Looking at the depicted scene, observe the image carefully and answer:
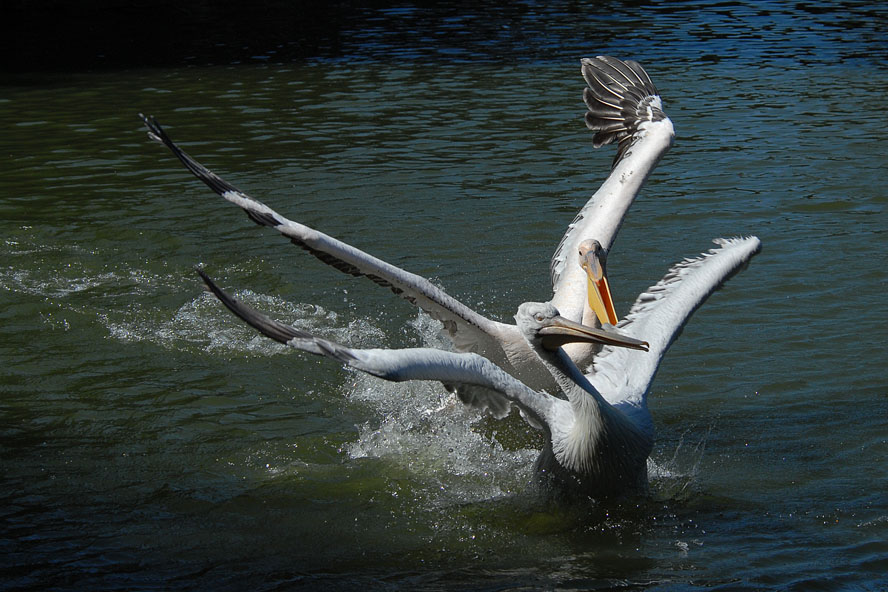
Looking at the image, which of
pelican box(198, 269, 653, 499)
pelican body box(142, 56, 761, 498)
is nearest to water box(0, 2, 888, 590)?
pelican box(198, 269, 653, 499)

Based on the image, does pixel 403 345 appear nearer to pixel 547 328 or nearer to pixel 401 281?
pixel 401 281

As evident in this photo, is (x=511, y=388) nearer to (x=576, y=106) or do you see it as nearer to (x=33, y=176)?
(x=33, y=176)

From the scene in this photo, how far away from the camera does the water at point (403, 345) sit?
5012 millimetres

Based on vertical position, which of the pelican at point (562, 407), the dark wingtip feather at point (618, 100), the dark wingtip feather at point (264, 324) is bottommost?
the pelican at point (562, 407)

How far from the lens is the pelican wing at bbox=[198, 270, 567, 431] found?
448 cm

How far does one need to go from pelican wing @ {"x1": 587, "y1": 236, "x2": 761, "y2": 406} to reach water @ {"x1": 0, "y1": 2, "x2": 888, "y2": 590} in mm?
506

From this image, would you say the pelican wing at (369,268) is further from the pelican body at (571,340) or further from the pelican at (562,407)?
the pelican at (562,407)

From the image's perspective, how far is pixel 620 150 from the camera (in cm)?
811

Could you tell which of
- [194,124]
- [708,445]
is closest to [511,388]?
[708,445]

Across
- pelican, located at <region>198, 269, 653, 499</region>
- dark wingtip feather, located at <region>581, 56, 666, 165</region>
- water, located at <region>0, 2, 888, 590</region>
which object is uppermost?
dark wingtip feather, located at <region>581, 56, 666, 165</region>

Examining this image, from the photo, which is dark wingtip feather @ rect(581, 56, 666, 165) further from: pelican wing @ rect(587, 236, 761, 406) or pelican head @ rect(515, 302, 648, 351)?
pelican head @ rect(515, 302, 648, 351)

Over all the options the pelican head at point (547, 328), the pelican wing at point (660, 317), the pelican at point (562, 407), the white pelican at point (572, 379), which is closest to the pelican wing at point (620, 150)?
the pelican wing at point (660, 317)

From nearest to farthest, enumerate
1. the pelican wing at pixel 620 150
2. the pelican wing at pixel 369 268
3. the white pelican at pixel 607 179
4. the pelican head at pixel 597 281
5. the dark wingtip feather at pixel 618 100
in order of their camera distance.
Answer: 1. the pelican wing at pixel 369 268
2. the pelican head at pixel 597 281
3. the white pelican at pixel 607 179
4. the pelican wing at pixel 620 150
5. the dark wingtip feather at pixel 618 100

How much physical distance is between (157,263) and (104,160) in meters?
3.82
